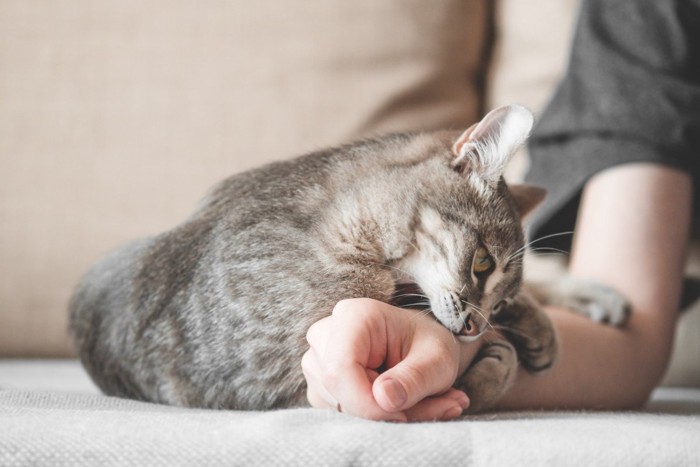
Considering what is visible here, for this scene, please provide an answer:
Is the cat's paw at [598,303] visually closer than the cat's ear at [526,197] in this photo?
No

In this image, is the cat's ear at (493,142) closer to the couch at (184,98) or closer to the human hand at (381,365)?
the human hand at (381,365)

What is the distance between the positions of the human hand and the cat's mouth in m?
0.05

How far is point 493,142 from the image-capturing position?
34.0 inches

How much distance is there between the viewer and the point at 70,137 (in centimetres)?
151

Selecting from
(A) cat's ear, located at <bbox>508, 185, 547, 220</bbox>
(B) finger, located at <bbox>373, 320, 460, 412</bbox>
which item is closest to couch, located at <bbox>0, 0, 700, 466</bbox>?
(A) cat's ear, located at <bbox>508, 185, 547, 220</bbox>

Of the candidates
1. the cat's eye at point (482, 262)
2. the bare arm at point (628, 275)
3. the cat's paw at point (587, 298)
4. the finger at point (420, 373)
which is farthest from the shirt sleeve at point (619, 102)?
the finger at point (420, 373)

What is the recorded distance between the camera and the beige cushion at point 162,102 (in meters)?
1.46

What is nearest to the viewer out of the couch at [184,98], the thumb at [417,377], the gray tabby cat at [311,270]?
the thumb at [417,377]

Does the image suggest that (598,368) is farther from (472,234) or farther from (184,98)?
(184,98)

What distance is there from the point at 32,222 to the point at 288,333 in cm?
90

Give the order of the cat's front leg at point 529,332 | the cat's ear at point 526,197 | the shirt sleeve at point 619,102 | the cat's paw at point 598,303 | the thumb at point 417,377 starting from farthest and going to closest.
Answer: the shirt sleeve at point 619,102
the cat's paw at point 598,303
the cat's ear at point 526,197
the cat's front leg at point 529,332
the thumb at point 417,377

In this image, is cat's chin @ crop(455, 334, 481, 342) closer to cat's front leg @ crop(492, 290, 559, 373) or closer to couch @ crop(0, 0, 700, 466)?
cat's front leg @ crop(492, 290, 559, 373)

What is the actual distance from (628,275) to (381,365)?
0.67 m

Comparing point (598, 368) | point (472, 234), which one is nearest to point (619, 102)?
point (598, 368)
